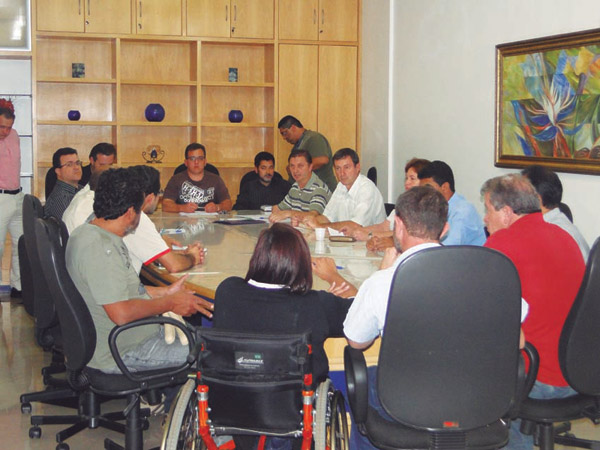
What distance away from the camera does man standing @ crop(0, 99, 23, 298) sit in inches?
270

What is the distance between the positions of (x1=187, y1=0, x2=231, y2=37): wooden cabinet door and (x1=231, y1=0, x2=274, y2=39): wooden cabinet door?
7cm

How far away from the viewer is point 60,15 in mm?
7820

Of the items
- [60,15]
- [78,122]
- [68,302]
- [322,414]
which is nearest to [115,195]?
[68,302]

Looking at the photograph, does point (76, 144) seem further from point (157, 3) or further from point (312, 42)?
point (312, 42)

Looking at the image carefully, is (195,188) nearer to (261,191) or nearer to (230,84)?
(261,191)

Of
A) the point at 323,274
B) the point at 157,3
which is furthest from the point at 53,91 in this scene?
the point at 323,274

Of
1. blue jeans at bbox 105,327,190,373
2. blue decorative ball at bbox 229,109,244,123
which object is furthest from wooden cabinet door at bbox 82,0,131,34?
blue jeans at bbox 105,327,190,373

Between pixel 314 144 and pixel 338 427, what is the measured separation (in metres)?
5.30

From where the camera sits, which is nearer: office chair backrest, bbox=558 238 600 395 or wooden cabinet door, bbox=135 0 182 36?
office chair backrest, bbox=558 238 600 395

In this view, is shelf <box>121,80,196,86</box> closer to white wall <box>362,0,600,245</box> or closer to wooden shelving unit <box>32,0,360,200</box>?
wooden shelving unit <box>32,0,360,200</box>

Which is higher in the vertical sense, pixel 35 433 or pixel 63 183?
pixel 63 183

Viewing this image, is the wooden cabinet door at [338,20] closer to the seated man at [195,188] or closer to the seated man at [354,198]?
the seated man at [195,188]

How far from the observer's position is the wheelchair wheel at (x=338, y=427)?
2557 mm

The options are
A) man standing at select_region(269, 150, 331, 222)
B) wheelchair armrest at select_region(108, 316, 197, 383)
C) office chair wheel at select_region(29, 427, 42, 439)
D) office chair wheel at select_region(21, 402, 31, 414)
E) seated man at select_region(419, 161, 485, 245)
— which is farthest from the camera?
man standing at select_region(269, 150, 331, 222)
